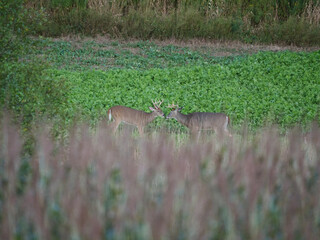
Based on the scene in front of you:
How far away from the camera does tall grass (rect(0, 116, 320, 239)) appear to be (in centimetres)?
229

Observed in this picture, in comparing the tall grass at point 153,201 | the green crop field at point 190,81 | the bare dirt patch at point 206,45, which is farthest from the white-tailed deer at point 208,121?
the bare dirt patch at point 206,45

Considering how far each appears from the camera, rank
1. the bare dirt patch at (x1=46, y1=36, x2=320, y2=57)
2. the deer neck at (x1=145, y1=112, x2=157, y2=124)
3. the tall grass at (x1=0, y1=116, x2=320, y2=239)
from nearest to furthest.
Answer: the tall grass at (x1=0, y1=116, x2=320, y2=239) < the deer neck at (x1=145, y1=112, x2=157, y2=124) < the bare dirt patch at (x1=46, y1=36, x2=320, y2=57)

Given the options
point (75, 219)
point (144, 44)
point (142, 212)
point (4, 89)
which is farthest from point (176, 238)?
point (144, 44)

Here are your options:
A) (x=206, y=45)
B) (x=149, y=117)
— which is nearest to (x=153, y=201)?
(x=149, y=117)

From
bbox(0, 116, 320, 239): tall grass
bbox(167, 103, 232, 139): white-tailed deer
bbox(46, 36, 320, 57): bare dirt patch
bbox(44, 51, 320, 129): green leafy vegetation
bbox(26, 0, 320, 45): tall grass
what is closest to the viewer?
bbox(0, 116, 320, 239): tall grass

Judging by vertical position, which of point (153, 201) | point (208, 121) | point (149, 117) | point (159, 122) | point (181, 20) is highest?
point (153, 201)

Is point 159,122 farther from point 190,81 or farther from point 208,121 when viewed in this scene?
point 190,81

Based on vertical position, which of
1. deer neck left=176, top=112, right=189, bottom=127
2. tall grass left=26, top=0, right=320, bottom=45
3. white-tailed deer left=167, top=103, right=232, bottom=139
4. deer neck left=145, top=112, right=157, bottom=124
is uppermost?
tall grass left=26, top=0, right=320, bottom=45

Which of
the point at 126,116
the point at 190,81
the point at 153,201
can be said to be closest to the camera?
the point at 153,201

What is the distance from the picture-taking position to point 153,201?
2.58 metres

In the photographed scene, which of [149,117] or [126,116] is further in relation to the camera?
[149,117]

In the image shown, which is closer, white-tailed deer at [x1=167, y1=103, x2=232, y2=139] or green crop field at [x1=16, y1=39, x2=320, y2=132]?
white-tailed deer at [x1=167, y1=103, x2=232, y2=139]

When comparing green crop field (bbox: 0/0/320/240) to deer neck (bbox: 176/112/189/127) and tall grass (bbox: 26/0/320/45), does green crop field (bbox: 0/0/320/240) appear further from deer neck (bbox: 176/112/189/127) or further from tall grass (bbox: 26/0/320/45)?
deer neck (bbox: 176/112/189/127)

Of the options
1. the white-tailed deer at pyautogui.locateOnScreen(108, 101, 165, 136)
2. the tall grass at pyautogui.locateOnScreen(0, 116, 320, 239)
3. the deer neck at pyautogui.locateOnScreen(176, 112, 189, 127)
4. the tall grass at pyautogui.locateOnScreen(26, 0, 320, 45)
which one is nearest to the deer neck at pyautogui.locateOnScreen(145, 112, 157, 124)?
the white-tailed deer at pyautogui.locateOnScreen(108, 101, 165, 136)
